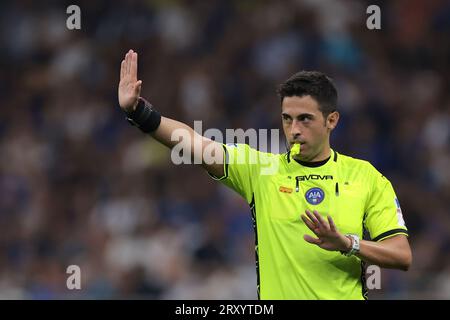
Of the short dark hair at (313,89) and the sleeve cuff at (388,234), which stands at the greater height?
the short dark hair at (313,89)

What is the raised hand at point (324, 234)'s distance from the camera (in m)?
5.37

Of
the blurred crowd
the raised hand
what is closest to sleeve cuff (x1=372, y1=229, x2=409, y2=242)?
the raised hand

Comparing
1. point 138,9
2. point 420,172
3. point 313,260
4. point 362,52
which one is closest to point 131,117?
point 313,260

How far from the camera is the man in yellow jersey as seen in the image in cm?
586

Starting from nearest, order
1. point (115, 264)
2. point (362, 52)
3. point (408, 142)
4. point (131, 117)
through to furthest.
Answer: point (131, 117)
point (115, 264)
point (408, 142)
point (362, 52)

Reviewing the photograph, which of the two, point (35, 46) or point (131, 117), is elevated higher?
point (35, 46)

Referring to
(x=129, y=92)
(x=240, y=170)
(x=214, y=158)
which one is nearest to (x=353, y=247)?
(x=240, y=170)

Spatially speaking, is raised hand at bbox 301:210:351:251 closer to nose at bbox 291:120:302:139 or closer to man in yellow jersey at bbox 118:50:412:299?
man in yellow jersey at bbox 118:50:412:299

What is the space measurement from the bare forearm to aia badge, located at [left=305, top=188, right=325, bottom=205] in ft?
1.43

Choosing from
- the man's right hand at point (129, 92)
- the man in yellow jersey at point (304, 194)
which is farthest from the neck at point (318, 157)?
the man's right hand at point (129, 92)

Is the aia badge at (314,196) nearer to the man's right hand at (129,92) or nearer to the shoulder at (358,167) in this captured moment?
the shoulder at (358,167)

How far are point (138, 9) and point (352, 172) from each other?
7909mm

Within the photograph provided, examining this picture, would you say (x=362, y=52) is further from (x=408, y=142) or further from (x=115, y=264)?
(x=115, y=264)

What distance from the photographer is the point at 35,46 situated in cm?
1363
